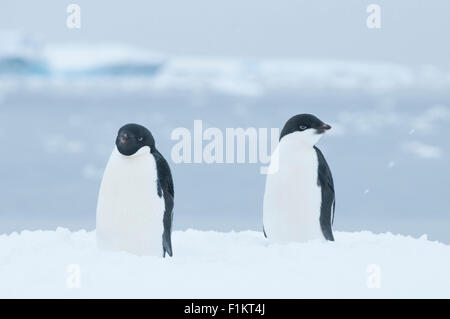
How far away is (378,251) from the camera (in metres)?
3.24

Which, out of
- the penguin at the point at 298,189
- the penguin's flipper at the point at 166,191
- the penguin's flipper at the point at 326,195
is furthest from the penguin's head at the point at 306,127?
the penguin's flipper at the point at 166,191

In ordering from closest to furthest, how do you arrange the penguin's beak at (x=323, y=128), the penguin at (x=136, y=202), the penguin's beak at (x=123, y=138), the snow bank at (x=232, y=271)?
the snow bank at (x=232, y=271) → the penguin's beak at (x=123, y=138) → the penguin at (x=136, y=202) → the penguin's beak at (x=323, y=128)

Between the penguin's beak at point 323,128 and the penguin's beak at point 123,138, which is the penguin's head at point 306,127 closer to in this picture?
the penguin's beak at point 323,128

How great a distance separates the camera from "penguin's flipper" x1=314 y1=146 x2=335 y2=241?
Answer: 149 inches

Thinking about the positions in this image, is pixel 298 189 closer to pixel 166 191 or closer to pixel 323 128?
pixel 323 128

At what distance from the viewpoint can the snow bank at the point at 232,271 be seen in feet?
8.27

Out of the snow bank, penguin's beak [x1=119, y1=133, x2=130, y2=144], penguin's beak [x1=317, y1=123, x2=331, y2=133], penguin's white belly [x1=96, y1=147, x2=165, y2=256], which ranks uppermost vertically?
penguin's beak [x1=317, y1=123, x2=331, y2=133]

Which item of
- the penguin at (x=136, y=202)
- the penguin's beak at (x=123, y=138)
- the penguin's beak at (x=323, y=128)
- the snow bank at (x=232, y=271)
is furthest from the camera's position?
the penguin's beak at (x=323, y=128)

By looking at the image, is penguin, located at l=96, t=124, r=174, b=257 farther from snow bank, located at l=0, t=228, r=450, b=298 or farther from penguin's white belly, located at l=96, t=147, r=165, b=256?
snow bank, located at l=0, t=228, r=450, b=298

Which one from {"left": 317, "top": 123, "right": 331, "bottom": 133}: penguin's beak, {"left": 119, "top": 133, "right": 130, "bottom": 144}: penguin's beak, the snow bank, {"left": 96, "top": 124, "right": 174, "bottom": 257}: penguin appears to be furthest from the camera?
{"left": 317, "top": 123, "right": 331, "bottom": 133}: penguin's beak

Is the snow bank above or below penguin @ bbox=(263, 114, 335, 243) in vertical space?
below

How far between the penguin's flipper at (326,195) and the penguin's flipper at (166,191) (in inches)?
37.8

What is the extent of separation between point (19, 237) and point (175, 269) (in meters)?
1.42

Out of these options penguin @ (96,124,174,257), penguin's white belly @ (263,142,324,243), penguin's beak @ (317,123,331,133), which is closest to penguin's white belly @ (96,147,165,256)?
penguin @ (96,124,174,257)
